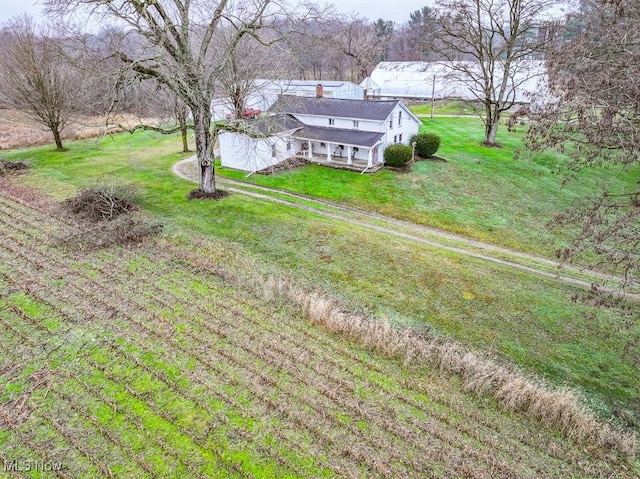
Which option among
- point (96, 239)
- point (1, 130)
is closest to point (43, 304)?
point (96, 239)

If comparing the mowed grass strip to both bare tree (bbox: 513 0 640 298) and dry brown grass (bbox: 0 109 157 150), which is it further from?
dry brown grass (bbox: 0 109 157 150)

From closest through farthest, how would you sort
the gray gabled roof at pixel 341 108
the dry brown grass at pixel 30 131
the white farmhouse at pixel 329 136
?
the white farmhouse at pixel 329 136, the gray gabled roof at pixel 341 108, the dry brown grass at pixel 30 131

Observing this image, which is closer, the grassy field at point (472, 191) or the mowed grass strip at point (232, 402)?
the mowed grass strip at point (232, 402)

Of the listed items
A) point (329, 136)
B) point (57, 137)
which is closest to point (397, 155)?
point (329, 136)

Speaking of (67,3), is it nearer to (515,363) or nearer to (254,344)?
(254,344)

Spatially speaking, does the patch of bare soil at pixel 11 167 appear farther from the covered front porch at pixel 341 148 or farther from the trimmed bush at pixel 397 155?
the trimmed bush at pixel 397 155

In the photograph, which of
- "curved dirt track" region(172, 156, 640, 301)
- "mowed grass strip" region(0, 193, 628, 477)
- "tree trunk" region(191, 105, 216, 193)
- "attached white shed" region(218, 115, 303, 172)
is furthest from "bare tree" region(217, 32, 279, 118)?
"mowed grass strip" region(0, 193, 628, 477)

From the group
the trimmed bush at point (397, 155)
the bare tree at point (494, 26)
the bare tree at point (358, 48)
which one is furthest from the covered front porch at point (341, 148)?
the bare tree at point (358, 48)
